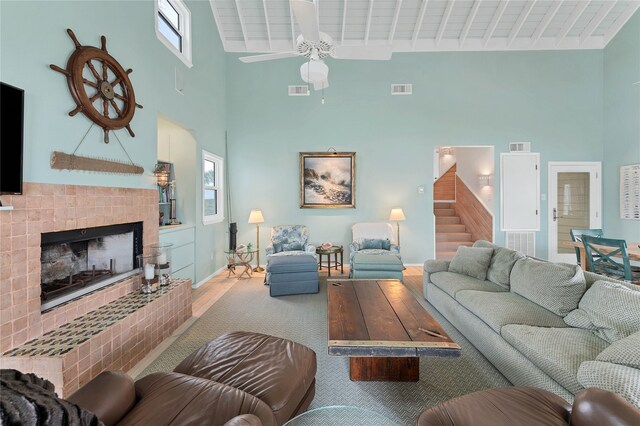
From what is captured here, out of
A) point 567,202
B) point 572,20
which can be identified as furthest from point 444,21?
point 567,202

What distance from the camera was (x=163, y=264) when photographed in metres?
3.03

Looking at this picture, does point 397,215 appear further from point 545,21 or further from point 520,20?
point 545,21

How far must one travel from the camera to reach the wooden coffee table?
1.71m

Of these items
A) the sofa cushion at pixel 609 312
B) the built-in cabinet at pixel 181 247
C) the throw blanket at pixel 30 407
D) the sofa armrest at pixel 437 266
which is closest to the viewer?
the throw blanket at pixel 30 407

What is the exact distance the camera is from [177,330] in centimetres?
293

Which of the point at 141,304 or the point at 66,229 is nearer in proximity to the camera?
the point at 66,229

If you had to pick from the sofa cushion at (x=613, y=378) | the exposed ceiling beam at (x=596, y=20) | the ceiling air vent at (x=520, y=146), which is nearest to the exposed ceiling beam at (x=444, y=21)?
the ceiling air vent at (x=520, y=146)

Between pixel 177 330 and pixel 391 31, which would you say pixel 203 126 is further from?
pixel 391 31

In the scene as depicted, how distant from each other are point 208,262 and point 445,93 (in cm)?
564

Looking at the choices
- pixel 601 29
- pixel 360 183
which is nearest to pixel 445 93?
pixel 360 183

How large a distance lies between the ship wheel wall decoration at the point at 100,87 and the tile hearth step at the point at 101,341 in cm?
160

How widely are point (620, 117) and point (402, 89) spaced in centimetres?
410

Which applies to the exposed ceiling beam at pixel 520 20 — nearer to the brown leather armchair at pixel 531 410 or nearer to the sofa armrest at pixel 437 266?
the sofa armrest at pixel 437 266

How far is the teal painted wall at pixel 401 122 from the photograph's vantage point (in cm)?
567
